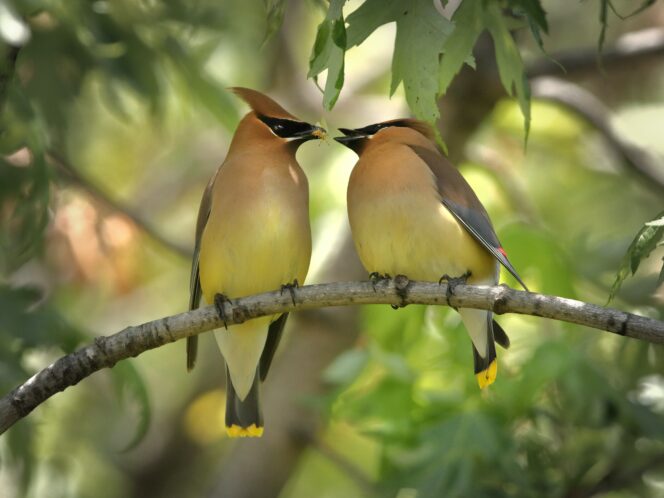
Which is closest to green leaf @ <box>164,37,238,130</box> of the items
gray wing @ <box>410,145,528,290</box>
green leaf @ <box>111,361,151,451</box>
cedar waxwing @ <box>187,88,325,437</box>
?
cedar waxwing @ <box>187,88,325,437</box>

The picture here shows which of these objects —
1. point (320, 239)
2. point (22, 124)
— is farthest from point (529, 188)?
point (22, 124)

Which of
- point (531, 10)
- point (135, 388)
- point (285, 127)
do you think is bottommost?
point (135, 388)

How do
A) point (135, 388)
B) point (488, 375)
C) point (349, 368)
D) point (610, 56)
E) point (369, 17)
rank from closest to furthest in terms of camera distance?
point (369, 17), point (135, 388), point (488, 375), point (349, 368), point (610, 56)

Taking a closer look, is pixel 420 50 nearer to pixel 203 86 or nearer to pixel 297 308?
pixel 297 308

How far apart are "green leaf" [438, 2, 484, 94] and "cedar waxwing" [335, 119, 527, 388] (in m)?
1.17

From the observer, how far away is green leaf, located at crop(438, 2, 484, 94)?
10.8 feet

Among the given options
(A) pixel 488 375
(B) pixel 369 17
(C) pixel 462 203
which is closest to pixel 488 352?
(A) pixel 488 375

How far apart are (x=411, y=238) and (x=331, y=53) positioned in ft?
4.63

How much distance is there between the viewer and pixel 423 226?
14.6 ft

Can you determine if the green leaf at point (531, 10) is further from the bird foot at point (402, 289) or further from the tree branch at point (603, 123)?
the tree branch at point (603, 123)

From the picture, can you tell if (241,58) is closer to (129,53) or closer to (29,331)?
(129,53)

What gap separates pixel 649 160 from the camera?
688 cm

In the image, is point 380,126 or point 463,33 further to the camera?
point 380,126

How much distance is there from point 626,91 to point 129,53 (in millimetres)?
4790
